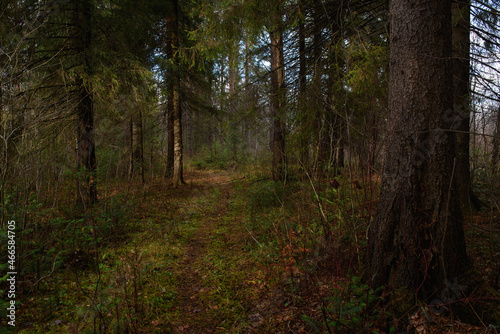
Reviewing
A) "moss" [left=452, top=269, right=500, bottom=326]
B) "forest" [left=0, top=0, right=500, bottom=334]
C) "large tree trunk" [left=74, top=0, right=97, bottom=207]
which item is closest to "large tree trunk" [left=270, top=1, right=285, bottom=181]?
"forest" [left=0, top=0, right=500, bottom=334]

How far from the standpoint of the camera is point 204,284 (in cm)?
386

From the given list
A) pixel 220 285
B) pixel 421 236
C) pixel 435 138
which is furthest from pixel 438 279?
pixel 220 285

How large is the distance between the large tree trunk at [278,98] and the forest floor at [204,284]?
2865mm

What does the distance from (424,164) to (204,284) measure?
10.8ft

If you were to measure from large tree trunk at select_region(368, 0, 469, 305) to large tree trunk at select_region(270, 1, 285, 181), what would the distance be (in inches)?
164

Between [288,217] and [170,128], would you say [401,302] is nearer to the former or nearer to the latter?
[288,217]

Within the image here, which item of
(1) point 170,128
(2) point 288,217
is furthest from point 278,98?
(1) point 170,128

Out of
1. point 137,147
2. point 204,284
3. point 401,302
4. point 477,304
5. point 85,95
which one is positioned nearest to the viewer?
point 477,304

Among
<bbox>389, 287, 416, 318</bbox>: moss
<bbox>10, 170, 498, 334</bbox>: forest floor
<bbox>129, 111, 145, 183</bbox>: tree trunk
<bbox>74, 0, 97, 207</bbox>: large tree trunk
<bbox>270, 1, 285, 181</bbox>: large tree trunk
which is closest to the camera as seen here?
<bbox>389, 287, 416, 318</bbox>: moss

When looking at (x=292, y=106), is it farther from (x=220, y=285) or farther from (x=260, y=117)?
(x=220, y=285)

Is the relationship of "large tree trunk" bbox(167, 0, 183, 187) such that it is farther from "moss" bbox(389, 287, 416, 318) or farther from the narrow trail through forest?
"moss" bbox(389, 287, 416, 318)

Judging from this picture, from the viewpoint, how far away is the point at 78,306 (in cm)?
308

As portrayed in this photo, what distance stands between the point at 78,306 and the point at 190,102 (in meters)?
9.57

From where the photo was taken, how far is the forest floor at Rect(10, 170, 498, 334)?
2.58 meters
